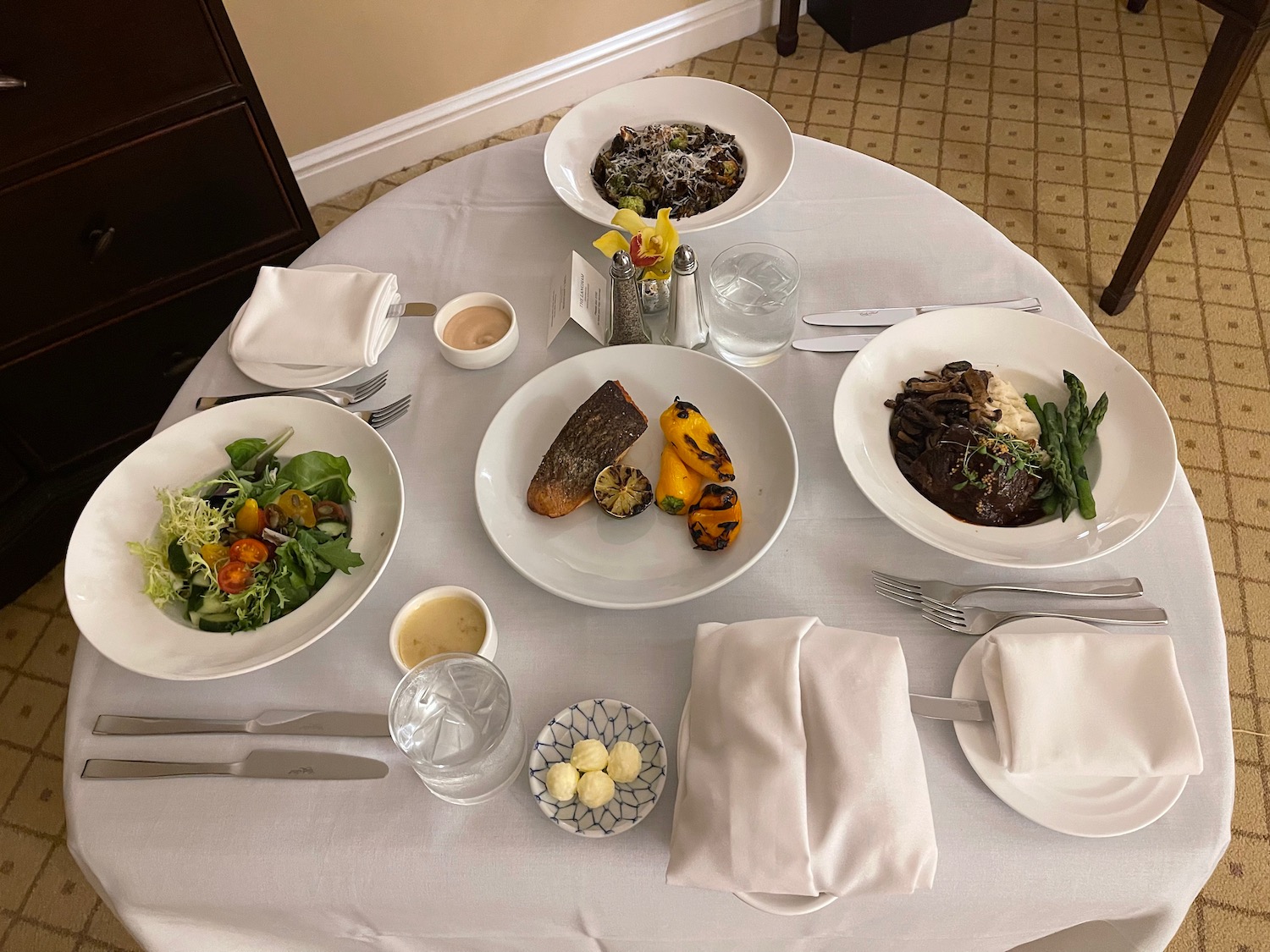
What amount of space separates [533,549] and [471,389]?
293mm

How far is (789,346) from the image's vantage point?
1.23 meters

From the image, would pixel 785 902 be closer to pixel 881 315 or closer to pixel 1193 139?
pixel 881 315

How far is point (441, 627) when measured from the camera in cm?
98

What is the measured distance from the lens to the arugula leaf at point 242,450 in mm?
1097

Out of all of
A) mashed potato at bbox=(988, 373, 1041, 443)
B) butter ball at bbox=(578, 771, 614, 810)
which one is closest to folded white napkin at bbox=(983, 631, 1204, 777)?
mashed potato at bbox=(988, 373, 1041, 443)

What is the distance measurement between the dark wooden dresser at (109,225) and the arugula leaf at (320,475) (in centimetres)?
104


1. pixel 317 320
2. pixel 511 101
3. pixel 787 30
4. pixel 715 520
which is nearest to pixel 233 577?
pixel 317 320

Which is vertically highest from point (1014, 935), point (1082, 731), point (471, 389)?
point (471, 389)

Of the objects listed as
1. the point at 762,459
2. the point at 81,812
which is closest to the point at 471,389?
the point at 762,459

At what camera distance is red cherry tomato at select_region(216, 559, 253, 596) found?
3.24 feet

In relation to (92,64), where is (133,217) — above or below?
below

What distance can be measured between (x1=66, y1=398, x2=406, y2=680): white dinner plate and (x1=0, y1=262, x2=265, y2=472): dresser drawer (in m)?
1.01

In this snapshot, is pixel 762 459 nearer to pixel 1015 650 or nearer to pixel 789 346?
pixel 789 346

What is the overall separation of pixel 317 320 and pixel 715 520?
2.18ft
